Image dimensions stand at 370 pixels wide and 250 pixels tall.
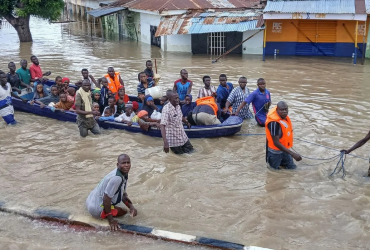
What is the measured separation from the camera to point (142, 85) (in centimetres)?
996

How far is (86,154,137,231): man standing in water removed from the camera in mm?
5062

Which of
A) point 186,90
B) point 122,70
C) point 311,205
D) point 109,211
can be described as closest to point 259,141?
point 186,90

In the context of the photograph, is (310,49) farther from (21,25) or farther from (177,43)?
(21,25)

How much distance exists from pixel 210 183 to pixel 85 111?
3.28m

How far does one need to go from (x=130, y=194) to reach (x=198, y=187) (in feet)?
3.73

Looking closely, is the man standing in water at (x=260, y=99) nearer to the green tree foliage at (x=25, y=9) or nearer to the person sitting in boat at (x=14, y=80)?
the person sitting in boat at (x=14, y=80)

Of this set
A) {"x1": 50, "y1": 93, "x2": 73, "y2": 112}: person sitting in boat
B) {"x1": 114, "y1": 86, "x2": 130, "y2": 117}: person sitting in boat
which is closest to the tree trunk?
{"x1": 50, "y1": 93, "x2": 73, "y2": 112}: person sitting in boat

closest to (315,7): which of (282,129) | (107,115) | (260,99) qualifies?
(260,99)

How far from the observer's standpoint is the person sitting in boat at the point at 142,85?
9766 millimetres

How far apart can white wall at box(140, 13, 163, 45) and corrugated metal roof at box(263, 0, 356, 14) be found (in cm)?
695

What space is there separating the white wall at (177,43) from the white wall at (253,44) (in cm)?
292

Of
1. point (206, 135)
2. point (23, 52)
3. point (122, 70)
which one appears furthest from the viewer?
point (23, 52)

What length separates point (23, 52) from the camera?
76.0ft

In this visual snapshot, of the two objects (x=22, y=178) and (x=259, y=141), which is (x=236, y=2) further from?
(x=22, y=178)
